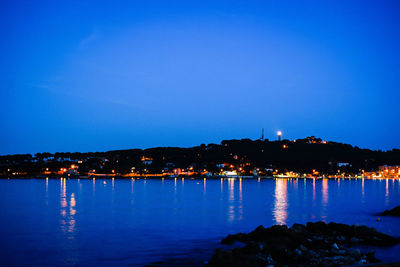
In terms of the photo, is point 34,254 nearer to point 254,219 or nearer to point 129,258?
point 129,258

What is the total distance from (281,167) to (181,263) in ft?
612

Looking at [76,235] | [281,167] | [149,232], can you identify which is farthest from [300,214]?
[281,167]

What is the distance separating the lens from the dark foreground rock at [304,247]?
13347 millimetres

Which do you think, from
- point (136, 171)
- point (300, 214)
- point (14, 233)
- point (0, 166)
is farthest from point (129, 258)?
point (0, 166)

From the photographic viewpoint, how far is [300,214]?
3750cm

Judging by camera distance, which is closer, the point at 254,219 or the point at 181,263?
the point at 181,263

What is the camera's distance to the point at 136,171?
195875 mm

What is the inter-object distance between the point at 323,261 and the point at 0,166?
680ft

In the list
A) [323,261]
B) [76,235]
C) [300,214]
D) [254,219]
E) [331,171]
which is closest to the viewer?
[323,261]

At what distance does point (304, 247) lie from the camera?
16078mm

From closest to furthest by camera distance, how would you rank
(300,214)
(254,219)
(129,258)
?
(129,258) < (254,219) < (300,214)

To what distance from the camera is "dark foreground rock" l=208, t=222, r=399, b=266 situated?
43.8 ft

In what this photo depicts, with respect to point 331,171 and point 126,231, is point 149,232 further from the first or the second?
point 331,171

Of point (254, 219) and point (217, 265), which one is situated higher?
point (217, 265)
